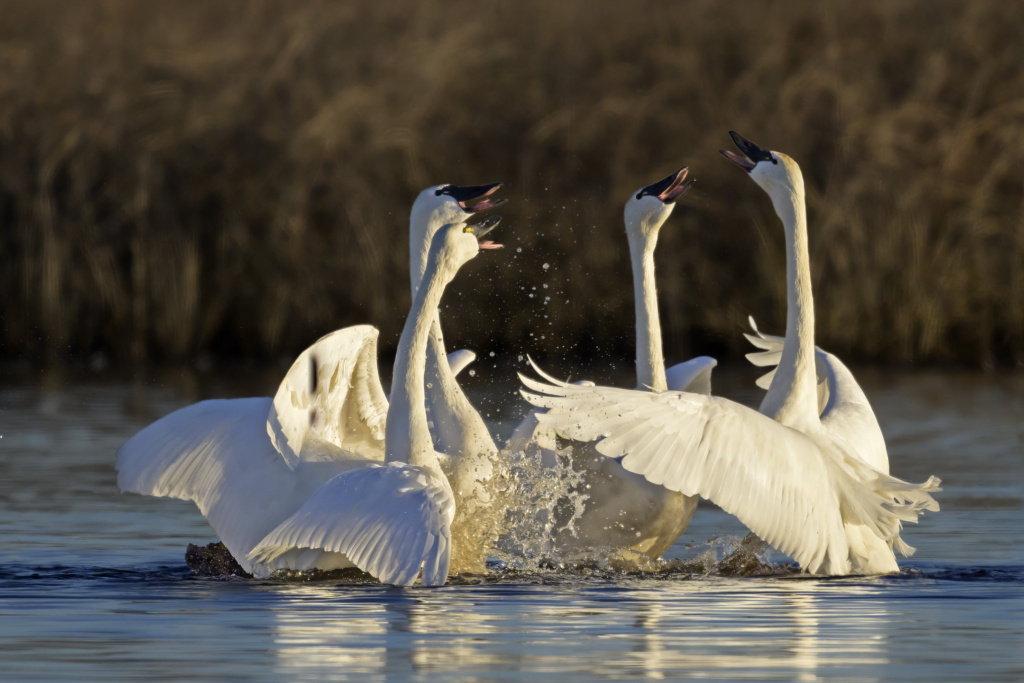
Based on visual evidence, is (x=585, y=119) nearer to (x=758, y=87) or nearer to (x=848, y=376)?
(x=758, y=87)

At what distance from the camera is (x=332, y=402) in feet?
29.4

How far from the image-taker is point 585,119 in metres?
16.4

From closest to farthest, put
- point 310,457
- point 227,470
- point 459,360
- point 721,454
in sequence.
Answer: point 721,454 → point 310,457 → point 227,470 → point 459,360

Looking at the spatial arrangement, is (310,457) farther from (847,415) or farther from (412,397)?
(847,415)

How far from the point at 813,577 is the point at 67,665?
3.49 metres

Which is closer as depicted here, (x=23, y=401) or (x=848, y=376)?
(x=848, y=376)

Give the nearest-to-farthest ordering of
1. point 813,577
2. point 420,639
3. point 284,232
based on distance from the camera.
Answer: point 420,639, point 813,577, point 284,232

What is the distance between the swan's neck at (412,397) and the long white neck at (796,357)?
1559mm

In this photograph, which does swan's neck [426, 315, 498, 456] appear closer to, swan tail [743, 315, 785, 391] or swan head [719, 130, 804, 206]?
swan head [719, 130, 804, 206]

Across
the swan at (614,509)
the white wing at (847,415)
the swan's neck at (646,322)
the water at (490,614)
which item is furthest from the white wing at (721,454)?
the swan's neck at (646,322)

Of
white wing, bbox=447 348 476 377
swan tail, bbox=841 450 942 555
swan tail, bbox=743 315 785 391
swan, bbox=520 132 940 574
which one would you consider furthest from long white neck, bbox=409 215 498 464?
swan tail, bbox=743 315 785 391

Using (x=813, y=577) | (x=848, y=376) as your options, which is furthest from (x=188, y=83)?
(x=813, y=577)

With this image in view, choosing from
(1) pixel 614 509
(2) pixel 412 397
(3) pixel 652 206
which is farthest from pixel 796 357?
(2) pixel 412 397

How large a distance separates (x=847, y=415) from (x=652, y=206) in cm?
140
